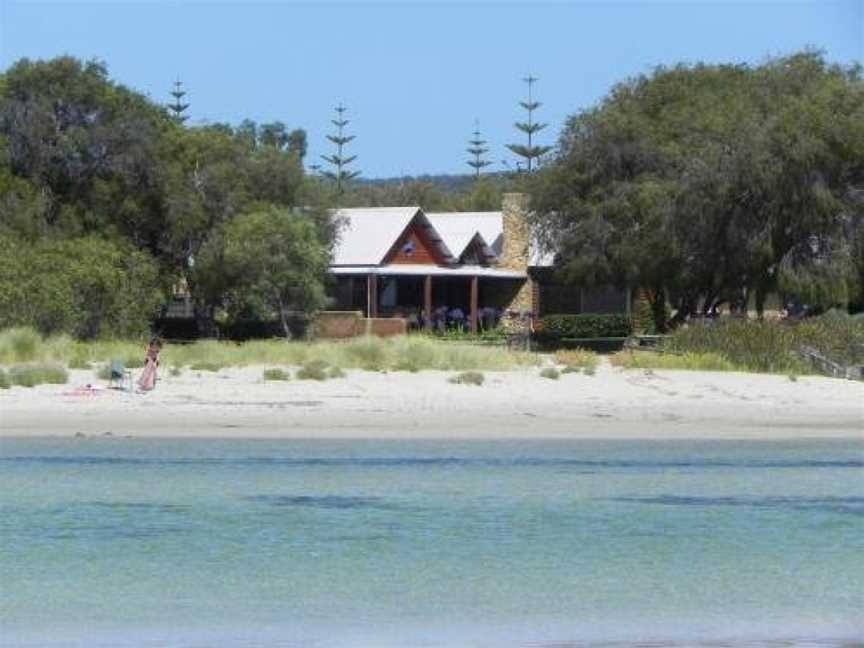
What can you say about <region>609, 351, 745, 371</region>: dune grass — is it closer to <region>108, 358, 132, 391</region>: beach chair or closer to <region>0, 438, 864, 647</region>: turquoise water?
<region>0, 438, 864, 647</region>: turquoise water

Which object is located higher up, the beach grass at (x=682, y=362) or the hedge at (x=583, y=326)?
the hedge at (x=583, y=326)

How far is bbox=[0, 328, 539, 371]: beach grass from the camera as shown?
3262 centimetres

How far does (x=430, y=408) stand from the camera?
29391 millimetres

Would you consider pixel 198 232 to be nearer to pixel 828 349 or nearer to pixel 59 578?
pixel 828 349

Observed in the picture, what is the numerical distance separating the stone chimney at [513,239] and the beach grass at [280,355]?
70.2 ft

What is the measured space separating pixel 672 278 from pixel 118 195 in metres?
15.4

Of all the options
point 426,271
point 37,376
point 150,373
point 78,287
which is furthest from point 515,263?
point 37,376

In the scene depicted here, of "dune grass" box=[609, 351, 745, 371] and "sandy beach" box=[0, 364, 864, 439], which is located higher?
"dune grass" box=[609, 351, 745, 371]

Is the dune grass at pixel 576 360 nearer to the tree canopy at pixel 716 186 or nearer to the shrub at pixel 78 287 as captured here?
the tree canopy at pixel 716 186

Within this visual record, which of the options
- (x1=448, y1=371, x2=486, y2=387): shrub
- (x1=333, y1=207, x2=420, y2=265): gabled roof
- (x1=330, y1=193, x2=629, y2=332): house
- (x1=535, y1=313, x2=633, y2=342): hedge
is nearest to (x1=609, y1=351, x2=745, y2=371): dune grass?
(x1=448, y1=371, x2=486, y2=387): shrub

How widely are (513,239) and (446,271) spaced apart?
3.69 metres

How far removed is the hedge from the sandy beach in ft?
63.0

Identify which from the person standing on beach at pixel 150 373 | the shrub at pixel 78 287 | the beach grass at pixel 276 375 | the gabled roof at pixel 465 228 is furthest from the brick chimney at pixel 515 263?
the person standing on beach at pixel 150 373

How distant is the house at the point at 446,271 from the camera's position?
54.3 m
